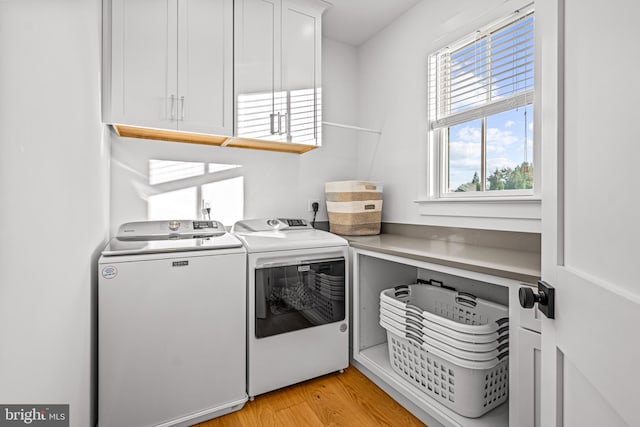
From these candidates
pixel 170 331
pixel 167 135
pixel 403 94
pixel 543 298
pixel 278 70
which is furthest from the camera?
pixel 403 94

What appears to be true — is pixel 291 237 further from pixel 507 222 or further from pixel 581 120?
pixel 581 120

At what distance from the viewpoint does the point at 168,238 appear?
70.6 inches

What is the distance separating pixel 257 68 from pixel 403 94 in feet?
3.65

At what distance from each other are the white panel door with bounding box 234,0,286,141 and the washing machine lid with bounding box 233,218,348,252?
62 centimetres

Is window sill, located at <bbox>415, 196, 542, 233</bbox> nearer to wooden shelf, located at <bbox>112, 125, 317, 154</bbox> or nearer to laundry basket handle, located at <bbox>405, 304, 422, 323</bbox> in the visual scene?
laundry basket handle, located at <bbox>405, 304, 422, 323</bbox>

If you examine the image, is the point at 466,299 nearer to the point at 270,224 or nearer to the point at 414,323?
the point at 414,323

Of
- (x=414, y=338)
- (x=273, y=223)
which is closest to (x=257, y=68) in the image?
(x=273, y=223)

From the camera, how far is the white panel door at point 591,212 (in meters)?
0.42

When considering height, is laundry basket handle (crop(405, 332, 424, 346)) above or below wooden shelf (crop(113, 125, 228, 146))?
below

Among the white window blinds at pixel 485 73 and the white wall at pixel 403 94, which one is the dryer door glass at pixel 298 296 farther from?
the white window blinds at pixel 485 73

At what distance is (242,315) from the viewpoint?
1644 mm

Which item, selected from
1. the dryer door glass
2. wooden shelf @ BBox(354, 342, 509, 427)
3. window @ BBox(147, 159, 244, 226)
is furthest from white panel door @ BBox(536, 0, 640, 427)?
window @ BBox(147, 159, 244, 226)

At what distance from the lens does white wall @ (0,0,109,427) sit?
2.04 ft

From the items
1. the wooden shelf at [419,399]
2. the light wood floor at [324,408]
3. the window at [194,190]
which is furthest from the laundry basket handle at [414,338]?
the window at [194,190]
